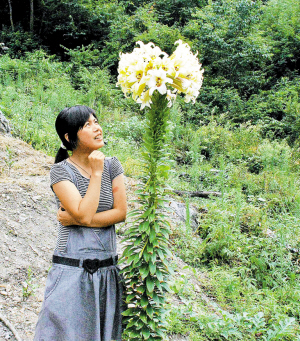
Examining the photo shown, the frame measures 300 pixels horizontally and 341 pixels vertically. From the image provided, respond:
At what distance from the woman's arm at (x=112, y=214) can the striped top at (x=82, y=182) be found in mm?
32

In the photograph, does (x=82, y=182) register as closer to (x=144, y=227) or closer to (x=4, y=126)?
(x=144, y=227)

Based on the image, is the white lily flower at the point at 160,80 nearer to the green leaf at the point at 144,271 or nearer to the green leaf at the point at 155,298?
the green leaf at the point at 144,271

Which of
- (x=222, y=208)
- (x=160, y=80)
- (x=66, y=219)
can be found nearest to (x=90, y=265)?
(x=66, y=219)

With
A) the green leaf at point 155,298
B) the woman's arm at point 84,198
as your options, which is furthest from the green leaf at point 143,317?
the woman's arm at point 84,198

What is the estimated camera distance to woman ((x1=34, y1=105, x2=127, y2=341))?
1.65m

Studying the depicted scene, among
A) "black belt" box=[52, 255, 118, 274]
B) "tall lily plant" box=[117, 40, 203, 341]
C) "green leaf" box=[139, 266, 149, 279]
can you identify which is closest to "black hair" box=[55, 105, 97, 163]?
"tall lily plant" box=[117, 40, 203, 341]

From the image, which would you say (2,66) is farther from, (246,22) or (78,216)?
(78,216)

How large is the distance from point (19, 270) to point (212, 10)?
9.67 meters

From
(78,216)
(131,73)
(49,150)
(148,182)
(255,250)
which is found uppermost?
(131,73)

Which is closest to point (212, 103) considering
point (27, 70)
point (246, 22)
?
point (246, 22)

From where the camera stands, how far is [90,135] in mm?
1860

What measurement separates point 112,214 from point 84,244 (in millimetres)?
221

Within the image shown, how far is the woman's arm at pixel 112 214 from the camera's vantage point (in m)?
1.73

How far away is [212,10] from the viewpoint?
32.7ft
